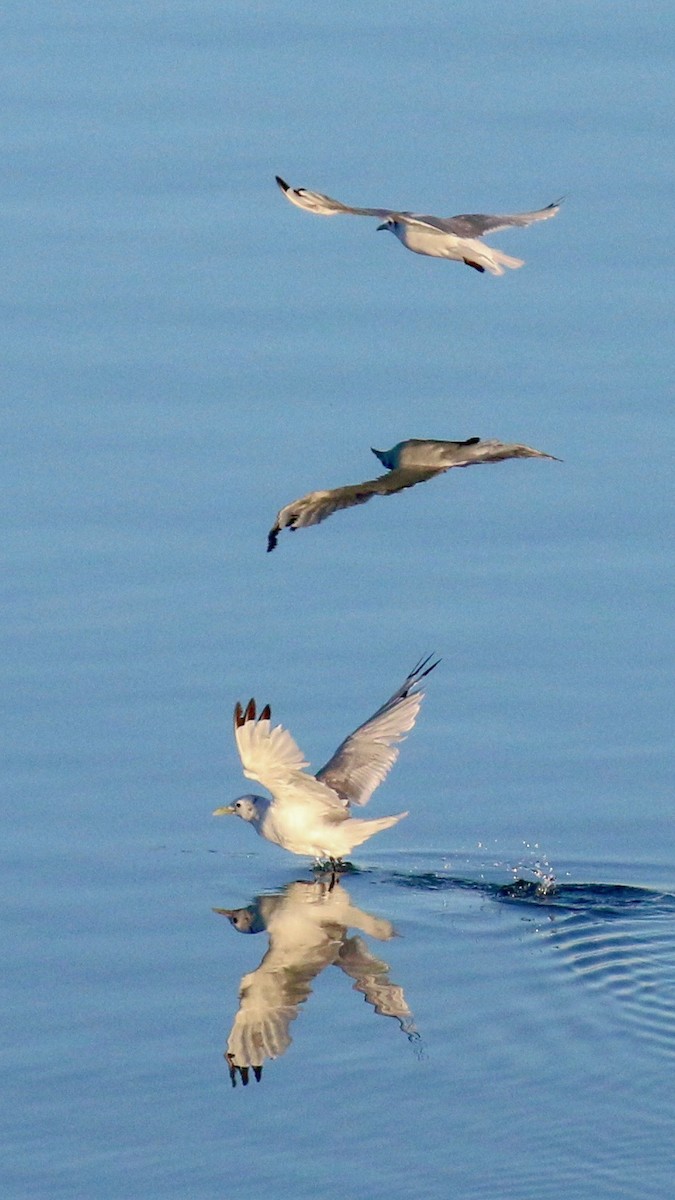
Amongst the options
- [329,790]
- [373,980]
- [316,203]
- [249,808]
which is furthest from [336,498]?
[373,980]

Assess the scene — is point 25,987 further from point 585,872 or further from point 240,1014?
point 585,872

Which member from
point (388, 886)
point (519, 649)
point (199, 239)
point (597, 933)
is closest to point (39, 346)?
point (199, 239)

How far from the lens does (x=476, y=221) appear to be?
1355 cm

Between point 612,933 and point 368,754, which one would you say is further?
point 368,754

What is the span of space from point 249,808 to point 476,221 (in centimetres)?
473

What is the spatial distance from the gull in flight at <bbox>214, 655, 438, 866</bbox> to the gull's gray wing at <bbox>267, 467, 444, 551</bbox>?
199cm

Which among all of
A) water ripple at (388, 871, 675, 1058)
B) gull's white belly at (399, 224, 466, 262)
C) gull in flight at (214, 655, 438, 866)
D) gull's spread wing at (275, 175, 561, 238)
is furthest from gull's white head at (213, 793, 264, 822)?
gull's white belly at (399, 224, 466, 262)

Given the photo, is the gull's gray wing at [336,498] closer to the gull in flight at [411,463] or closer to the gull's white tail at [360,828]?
the gull in flight at [411,463]

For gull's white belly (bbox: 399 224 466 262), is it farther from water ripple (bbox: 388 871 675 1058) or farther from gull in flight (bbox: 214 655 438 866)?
water ripple (bbox: 388 871 675 1058)

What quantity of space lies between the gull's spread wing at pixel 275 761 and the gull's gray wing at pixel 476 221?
150 inches

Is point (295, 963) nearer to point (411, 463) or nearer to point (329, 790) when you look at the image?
point (329, 790)

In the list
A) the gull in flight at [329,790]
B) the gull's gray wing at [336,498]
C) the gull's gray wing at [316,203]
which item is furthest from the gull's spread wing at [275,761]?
the gull's gray wing at [316,203]

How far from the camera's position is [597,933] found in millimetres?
9312

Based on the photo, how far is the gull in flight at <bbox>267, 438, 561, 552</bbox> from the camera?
40.3ft
